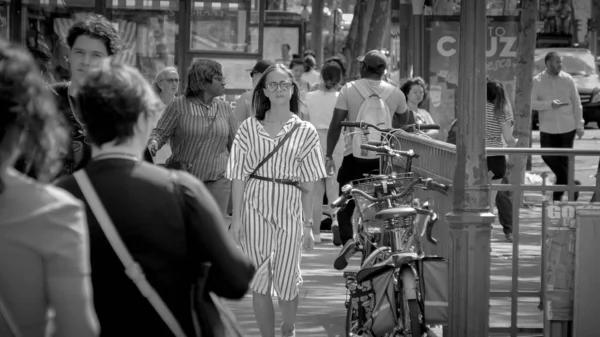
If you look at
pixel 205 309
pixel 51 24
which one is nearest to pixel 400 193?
pixel 205 309

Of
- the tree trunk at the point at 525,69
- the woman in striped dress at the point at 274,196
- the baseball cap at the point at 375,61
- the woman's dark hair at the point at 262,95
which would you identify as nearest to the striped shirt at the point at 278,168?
the woman in striped dress at the point at 274,196

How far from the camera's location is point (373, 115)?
1077cm

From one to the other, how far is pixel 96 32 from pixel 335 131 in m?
5.45

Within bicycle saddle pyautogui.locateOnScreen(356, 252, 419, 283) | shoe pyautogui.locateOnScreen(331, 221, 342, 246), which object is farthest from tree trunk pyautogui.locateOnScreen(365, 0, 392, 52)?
bicycle saddle pyautogui.locateOnScreen(356, 252, 419, 283)

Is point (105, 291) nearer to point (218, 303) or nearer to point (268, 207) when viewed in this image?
point (218, 303)

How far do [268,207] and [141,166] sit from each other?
11.8 ft

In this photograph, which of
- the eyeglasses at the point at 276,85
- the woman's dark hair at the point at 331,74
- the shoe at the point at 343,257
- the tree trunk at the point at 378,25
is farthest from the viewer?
the tree trunk at the point at 378,25

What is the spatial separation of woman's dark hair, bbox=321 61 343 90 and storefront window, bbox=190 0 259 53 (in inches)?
149

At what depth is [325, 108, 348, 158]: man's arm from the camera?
11.0m

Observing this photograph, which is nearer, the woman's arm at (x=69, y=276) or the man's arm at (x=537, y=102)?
the woman's arm at (x=69, y=276)

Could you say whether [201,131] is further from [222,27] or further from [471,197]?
[222,27]

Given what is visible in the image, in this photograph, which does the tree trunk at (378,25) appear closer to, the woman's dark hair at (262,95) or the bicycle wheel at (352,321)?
the woman's dark hair at (262,95)

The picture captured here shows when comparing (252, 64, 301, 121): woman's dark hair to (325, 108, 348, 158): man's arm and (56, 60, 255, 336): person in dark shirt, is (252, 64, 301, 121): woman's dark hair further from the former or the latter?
(56, 60, 255, 336): person in dark shirt

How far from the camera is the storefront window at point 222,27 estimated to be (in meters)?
17.0
